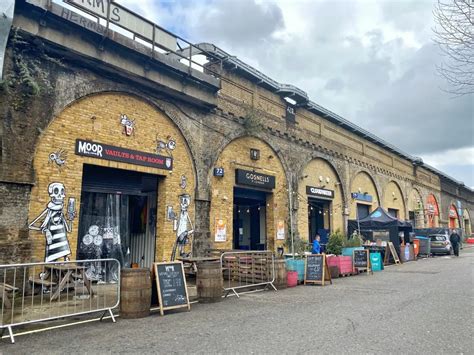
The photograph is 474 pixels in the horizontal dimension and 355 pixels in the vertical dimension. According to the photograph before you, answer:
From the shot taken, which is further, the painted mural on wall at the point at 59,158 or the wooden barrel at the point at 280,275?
the wooden barrel at the point at 280,275

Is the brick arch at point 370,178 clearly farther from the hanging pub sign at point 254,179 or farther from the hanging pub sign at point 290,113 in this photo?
the hanging pub sign at point 254,179

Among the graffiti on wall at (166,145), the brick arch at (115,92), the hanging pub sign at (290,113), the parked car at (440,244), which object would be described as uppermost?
the hanging pub sign at (290,113)

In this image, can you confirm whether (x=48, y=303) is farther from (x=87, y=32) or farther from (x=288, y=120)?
(x=288, y=120)

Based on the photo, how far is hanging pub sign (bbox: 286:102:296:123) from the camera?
18.8m

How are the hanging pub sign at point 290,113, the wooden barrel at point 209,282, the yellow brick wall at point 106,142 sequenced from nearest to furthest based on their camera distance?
the wooden barrel at point 209,282 < the yellow brick wall at point 106,142 < the hanging pub sign at point 290,113

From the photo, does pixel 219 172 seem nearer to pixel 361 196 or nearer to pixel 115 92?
pixel 115 92

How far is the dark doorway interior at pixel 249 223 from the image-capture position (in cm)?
1797

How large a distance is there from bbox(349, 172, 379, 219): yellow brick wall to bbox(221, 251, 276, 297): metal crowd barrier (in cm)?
1389

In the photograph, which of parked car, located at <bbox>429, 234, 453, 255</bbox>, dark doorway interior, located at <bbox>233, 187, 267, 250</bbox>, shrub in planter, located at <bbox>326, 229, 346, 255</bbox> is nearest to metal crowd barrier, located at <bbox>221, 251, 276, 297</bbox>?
shrub in planter, located at <bbox>326, 229, 346, 255</bbox>

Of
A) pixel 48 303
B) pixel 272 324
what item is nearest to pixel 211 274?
pixel 272 324

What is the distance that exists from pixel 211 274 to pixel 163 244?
154 inches

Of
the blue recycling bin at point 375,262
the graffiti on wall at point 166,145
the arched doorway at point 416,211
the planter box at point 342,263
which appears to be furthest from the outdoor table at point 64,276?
the arched doorway at point 416,211

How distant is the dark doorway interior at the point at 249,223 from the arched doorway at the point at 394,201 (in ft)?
45.3

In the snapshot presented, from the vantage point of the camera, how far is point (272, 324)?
617 cm
